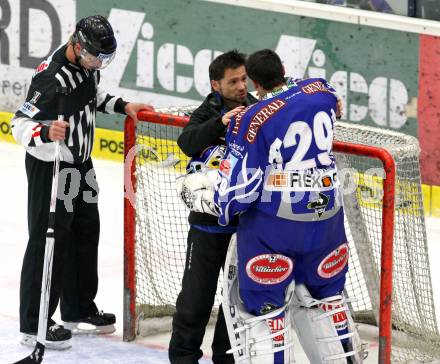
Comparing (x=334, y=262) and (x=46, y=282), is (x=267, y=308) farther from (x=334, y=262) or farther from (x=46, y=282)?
(x=46, y=282)

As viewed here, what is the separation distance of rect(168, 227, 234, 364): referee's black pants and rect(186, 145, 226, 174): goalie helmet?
0.28 metres

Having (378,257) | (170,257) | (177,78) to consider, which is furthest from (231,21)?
(378,257)

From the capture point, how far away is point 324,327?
577 cm

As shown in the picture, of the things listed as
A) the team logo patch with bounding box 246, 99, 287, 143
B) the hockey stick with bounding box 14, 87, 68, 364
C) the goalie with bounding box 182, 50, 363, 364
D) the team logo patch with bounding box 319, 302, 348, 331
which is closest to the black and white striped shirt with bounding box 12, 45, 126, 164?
the hockey stick with bounding box 14, 87, 68, 364

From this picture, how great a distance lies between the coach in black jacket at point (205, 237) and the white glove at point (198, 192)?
97 mm

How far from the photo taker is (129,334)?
6.93 metres

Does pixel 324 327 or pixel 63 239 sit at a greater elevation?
pixel 63 239

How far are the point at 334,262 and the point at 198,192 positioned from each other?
2.22 ft

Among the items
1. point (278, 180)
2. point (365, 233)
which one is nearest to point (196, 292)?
point (278, 180)

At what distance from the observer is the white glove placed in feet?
19.2

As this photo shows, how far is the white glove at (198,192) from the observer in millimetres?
5867

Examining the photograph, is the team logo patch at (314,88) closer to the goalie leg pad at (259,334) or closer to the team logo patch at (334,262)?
the team logo patch at (334,262)

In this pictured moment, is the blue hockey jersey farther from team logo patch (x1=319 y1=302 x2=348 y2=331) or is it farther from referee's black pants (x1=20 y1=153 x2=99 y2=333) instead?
referee's black pants (x1=20 y1=153 x2=99 y2=333)

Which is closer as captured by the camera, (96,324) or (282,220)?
(282,220)
